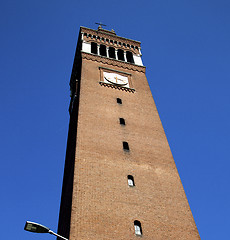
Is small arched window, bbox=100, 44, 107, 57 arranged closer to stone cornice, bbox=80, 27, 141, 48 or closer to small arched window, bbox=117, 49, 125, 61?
small arched window, bbox=117, 49, 125, 61

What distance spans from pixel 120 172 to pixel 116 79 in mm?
11236

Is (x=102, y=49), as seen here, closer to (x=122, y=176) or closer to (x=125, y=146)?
(x=125, y=146)

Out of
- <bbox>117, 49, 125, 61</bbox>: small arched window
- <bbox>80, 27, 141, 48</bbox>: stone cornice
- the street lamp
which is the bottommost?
the street lamp

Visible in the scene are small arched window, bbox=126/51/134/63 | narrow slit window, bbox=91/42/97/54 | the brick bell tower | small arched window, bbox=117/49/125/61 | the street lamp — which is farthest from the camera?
small arched window, bbox=126/51/134/63

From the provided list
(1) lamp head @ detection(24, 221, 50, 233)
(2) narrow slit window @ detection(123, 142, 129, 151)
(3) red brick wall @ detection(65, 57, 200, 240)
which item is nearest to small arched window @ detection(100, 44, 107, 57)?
(3) red brick wall @ detection(65, 57, 200, 240)

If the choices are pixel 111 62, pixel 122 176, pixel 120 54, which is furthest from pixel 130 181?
pixel 120 54

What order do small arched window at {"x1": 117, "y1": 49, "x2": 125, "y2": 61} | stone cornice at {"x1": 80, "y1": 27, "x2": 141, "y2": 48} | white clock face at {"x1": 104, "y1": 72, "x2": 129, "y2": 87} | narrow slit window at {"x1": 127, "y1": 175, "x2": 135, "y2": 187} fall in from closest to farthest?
narrow slit window at {"x1": 127, "y1": 175, "x2": 135, "y2": 187}, white clock face at {"x1": 104, "y1": 72, "x2": 129, "y2": 87}, small arched window at {"x1": 117, "y1": 49, "x2": 125, "y2": 61}, stone cornice at {"x1": 80, "y1": 27, "x2": 141, "y2": 48}

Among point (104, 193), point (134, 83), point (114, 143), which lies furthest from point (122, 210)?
point (134, 83)

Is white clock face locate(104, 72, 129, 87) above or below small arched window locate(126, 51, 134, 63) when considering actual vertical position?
below

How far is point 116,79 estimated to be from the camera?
87.4 ft

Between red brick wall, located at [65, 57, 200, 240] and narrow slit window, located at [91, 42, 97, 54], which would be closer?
red brick wall, located at [65, 57, 200, 240]

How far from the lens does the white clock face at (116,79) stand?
2611 cm

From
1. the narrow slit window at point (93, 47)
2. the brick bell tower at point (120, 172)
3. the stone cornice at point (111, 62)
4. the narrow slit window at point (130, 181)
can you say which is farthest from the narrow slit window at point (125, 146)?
the narrow slit window at point (93, 47)

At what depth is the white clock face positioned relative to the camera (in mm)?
26108
